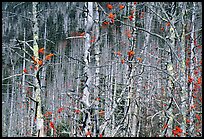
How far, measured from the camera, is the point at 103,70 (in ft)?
93.9

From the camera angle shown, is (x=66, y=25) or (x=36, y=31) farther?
(x=66, y=25)

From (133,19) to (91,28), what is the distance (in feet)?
18.9

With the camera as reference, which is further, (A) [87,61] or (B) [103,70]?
(B) [103,70]

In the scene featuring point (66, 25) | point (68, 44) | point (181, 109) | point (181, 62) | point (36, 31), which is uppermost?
point (66, 25)

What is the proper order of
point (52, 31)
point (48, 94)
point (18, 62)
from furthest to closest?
point (52, 31) < point (18, 62) < point (48, 94)

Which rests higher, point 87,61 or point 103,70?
point 87,61

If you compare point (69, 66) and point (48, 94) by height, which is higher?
point (69, 66)

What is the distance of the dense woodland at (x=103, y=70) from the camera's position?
180 inches

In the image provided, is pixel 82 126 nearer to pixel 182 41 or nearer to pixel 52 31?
pixel 182 41

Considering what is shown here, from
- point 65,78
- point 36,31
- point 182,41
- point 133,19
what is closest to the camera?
point 182,41

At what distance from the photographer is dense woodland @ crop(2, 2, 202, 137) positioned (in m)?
4.57

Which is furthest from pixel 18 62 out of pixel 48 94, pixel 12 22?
pixel 12 22

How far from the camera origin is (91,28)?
483 cm

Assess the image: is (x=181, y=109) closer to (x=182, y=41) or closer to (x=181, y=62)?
(x=181, y=62)
